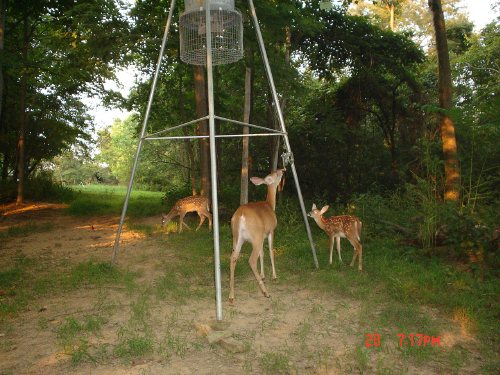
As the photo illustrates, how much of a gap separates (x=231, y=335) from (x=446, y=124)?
6.23 m

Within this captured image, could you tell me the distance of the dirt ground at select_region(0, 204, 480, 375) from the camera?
3.45 meters

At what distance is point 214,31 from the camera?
19.0ft

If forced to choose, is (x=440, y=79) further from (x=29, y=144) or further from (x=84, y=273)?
(x=29, y=144)

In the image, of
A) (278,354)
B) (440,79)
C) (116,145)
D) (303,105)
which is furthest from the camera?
(116,145)

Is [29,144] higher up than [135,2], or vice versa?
[135,2]

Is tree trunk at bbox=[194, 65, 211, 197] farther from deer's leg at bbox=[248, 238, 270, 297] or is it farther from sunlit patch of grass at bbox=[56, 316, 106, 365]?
sunlit patch of grass at bbox=[56, 316, 106, 365]

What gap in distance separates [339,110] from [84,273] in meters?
9.98

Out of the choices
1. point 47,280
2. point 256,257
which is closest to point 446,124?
point 256,257

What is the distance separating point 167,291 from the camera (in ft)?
18.4

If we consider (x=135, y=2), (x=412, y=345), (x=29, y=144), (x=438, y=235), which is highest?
(x=135, y=2)

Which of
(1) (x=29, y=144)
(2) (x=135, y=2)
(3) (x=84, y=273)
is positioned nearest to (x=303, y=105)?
(2) (x=135, y=2)

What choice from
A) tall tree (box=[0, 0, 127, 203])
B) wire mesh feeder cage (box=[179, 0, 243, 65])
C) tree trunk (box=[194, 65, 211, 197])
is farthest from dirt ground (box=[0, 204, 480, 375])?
tall tree (box=[0, 0, 127, 203])
